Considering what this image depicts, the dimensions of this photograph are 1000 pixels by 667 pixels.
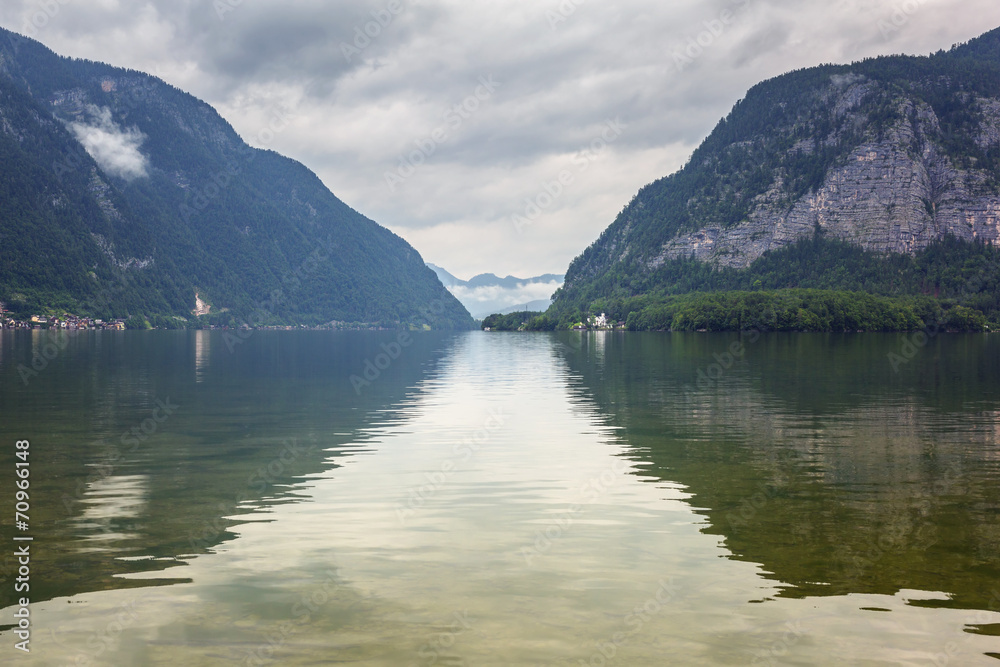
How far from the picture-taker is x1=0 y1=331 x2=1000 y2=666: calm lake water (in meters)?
12.0

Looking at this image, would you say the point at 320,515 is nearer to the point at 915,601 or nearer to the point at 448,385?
the point at 915,601

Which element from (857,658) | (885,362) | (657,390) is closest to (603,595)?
(857,658)

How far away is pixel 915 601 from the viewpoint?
538 inches

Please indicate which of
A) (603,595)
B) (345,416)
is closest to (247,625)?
(603,595)

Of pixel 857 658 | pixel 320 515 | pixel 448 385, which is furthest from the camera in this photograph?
pixel 448 385

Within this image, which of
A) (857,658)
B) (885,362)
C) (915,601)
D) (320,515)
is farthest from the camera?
(885,362)

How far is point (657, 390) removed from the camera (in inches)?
2133

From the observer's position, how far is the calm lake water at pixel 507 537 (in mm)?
12039

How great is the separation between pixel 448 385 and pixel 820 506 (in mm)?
41495

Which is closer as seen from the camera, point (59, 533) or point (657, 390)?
point (59, 533)

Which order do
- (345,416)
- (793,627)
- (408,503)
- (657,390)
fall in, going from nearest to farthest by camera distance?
1. (793,627)
2. (408,503)
3. (345,416)
4. (657,390)

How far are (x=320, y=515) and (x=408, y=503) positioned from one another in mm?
2684

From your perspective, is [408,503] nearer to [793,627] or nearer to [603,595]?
[603,595]

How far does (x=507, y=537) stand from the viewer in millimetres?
17859
